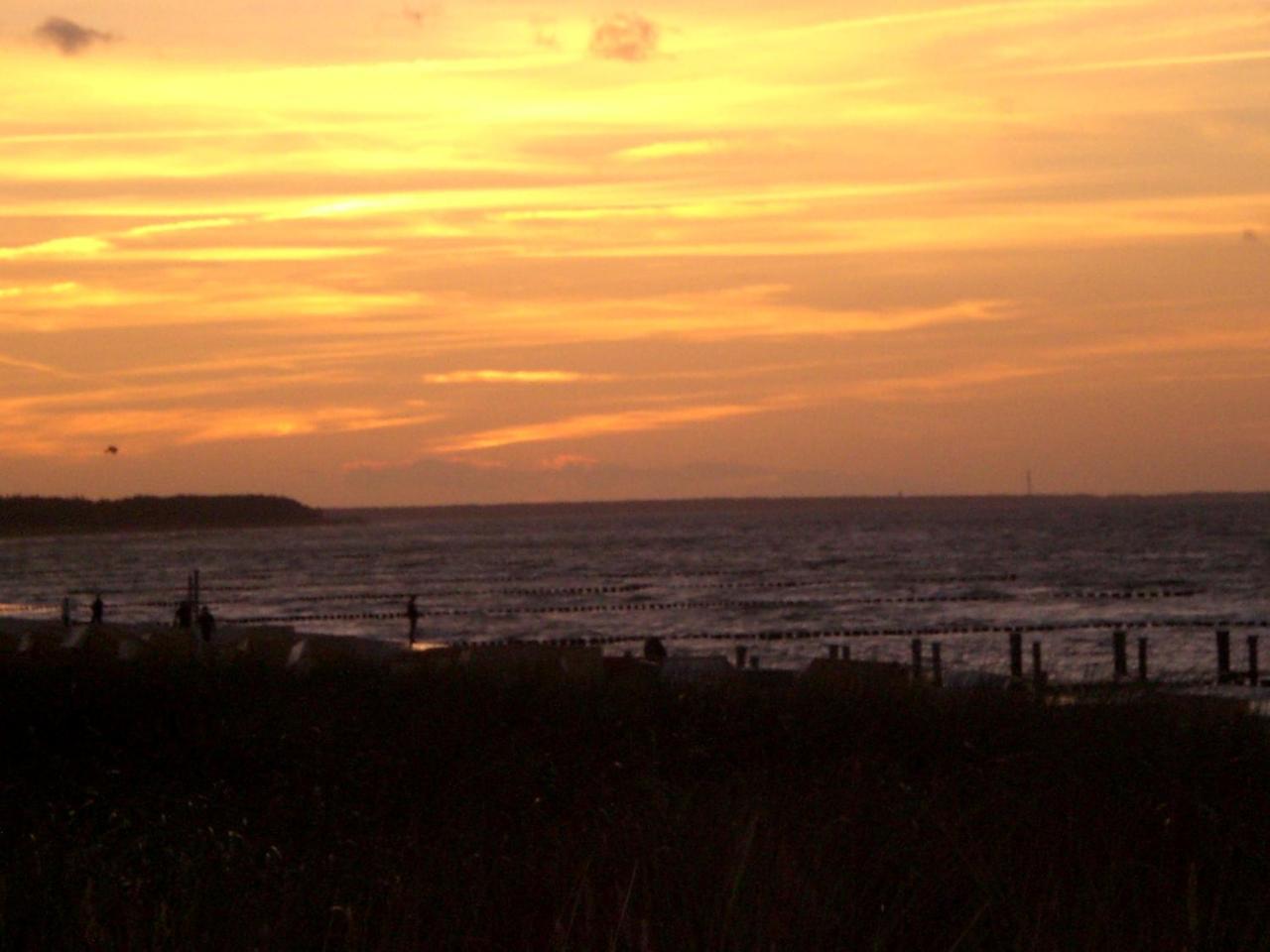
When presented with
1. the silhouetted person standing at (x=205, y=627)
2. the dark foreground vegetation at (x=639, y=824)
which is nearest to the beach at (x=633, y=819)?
the dark foreground vegetation at (x=639, y=824)

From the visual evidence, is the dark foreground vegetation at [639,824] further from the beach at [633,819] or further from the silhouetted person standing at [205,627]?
the silhouetted person standing at [205,627]

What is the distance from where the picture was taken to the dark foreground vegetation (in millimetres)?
→ 6316

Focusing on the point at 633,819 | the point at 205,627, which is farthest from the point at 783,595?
the point at 633,819

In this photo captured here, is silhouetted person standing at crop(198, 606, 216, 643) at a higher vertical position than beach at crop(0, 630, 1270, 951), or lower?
lower

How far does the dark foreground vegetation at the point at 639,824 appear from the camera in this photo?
6.32 metres

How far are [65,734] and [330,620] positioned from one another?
61869 millimetres

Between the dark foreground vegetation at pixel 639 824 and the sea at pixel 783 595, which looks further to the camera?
the sea at pixel 783 595

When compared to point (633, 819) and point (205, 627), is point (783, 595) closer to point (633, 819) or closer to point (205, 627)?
point (205, 627)

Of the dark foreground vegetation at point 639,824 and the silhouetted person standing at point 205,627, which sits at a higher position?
the dark foreground vegetation at point 639,824

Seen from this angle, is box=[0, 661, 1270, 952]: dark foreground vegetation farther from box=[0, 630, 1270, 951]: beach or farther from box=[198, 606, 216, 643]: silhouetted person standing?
box=[198, 606, 216, 643]: silhouetted person standing

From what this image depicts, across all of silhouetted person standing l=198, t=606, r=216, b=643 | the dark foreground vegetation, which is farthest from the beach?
silhouetted person standing l=198, t=606, r=216, b=643

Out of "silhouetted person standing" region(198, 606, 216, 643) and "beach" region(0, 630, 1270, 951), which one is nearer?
"beach" region(0, 630, 1270, 951)

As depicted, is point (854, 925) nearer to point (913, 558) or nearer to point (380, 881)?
point (380, 881)

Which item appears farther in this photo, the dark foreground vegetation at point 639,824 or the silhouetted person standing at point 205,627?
the silhouetted person standing at point 205,627
